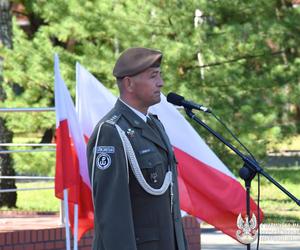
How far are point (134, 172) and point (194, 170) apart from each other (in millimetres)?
2656

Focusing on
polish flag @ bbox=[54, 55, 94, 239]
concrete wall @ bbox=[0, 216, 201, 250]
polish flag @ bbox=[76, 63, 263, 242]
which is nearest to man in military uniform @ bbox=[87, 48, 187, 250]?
polish flag @ bbox=[76, 63, 263, 242]

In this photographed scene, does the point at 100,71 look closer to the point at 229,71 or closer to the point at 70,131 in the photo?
the point at 229,71

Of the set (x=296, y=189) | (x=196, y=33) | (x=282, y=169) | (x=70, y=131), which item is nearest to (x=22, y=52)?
(x=196, y=33)

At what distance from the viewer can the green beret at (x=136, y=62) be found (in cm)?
459

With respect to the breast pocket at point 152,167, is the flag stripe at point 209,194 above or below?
below

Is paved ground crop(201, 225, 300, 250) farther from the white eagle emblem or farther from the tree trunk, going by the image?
the white eagle emblem

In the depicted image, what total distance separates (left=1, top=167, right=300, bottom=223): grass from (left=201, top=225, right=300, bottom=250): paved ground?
1.86 ft

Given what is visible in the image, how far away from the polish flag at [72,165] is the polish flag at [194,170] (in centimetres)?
12

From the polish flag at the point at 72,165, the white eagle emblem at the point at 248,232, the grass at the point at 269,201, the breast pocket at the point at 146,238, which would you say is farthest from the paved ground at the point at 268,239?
the breast pocket at the point at 146,238

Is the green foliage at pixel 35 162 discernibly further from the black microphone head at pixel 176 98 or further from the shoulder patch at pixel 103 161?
the shoulder patch at pixel 103 161

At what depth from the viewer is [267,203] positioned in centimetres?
1529

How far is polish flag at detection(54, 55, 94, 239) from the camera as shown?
7270 mm

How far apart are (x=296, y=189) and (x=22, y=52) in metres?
5.43

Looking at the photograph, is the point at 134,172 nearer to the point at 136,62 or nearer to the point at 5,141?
the point at 136,62
